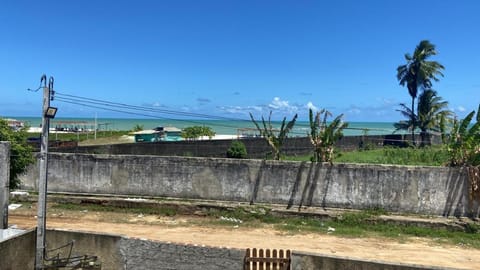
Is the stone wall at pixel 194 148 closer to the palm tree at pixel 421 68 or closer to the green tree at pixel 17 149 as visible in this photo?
the green tree at pixel 17 149

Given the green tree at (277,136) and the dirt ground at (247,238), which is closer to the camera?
the dirt ground at (247,238)

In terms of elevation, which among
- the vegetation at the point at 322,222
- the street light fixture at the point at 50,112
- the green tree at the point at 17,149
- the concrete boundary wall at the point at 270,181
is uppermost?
the street light fixture at the point at 50,112

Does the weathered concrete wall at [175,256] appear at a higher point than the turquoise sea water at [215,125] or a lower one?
lower

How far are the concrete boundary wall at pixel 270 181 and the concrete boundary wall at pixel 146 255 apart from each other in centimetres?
643

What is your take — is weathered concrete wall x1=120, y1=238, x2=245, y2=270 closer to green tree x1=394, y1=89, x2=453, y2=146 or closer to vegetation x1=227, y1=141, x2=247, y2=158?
vegetation x1=227, y1=141, x2=247, y2=158

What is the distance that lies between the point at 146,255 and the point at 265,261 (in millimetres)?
2014

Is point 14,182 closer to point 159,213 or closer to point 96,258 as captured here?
point 159,213

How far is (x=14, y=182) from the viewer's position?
13602 mm

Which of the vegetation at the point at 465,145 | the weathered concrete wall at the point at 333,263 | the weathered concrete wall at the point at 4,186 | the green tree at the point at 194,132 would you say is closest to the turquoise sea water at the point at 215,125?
the green tree at the point at 194,132

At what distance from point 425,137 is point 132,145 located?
2390 centimetres

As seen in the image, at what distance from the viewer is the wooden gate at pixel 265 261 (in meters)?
6.42

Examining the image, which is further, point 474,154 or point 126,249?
point 474,154

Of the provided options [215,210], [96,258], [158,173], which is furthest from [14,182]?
[96,258]

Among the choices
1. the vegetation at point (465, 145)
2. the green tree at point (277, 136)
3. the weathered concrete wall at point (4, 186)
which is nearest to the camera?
the weathered concrete wall at point (4, 186)
